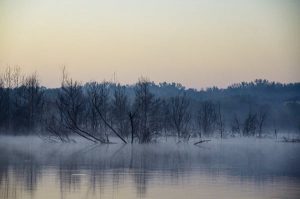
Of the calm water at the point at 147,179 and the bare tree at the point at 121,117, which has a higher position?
the bare tree at the point at 121,117

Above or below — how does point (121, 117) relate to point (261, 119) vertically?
below

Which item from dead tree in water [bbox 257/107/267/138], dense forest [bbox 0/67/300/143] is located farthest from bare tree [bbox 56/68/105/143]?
dead tree in water [bbox 257/107/267/138]

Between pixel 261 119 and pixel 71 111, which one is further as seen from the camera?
pixel 261 119

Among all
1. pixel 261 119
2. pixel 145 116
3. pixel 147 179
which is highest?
pixel 261 119

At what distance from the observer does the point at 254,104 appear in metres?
97.2

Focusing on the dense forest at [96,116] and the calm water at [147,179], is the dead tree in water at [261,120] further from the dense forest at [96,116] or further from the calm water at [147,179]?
the calm water at [147,179]

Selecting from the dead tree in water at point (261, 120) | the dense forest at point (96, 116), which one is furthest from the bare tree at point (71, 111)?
the dead tree in water at point (261, 120)

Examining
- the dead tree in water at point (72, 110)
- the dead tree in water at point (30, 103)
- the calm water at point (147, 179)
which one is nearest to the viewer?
the calm water at point (147, 179)

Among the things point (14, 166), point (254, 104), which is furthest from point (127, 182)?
point (254, 104)

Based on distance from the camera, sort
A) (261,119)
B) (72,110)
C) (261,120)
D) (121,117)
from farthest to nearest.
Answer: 1. (261,119)
2. (261,120)
3. (121,117)
4. (72,110)

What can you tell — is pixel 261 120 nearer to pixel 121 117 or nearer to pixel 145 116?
pixel 121 117

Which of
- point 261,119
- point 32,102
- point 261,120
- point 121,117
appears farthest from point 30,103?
point 261,119

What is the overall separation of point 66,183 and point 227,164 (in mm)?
7786

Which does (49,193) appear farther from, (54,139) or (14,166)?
(54,139)
